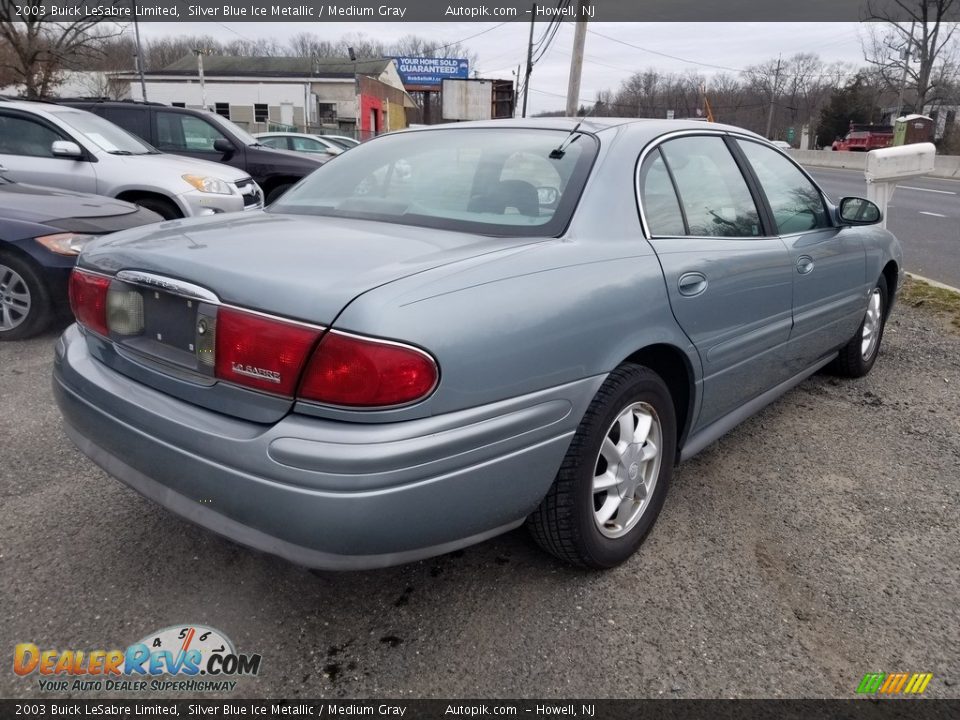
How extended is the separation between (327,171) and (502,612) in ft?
6.56

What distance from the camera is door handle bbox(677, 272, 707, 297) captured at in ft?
8.18

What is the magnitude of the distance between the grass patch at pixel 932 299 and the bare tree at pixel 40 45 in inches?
952

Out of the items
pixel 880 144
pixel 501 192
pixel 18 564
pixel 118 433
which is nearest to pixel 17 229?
pixel 18 564

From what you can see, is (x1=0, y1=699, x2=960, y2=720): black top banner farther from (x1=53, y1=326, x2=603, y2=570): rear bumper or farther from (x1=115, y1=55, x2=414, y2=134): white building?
(x1=115, y1=55, x2=414, y2=134): white building

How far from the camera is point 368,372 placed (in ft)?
5.54

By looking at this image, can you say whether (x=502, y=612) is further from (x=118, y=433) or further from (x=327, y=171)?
(x=327, y=171)

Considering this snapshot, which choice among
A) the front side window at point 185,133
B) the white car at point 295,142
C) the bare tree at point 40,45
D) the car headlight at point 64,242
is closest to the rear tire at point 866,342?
→ the car headlight at point 64,242

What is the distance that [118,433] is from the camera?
2.09 m

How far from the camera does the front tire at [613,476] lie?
7.07 feet

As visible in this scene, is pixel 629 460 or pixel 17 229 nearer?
pixel 629 460

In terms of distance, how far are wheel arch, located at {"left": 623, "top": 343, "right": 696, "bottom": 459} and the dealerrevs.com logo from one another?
1.54 m

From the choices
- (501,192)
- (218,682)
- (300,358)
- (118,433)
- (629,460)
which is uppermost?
(501,192)

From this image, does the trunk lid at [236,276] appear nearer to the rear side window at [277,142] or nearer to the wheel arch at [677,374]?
the wheel arch at [677,374]

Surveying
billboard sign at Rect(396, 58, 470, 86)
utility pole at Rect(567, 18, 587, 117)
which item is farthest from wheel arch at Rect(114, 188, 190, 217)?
billboard sign at Rect(396, 58, 470, 86)
